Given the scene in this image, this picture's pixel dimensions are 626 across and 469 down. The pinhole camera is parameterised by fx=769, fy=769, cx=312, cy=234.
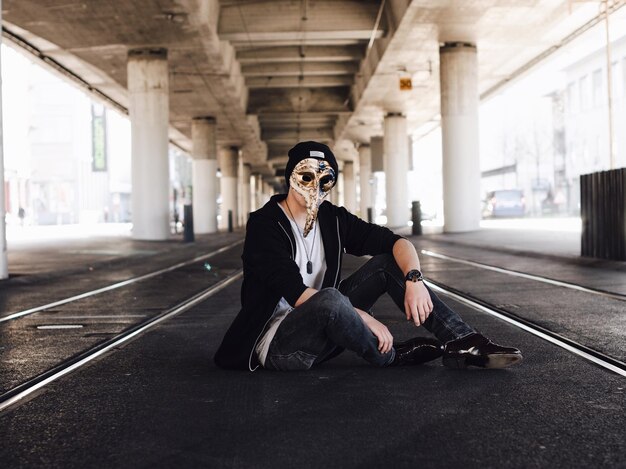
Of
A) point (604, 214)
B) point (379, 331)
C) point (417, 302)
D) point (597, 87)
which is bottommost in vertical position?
point (379, 331)

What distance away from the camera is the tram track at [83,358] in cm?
434

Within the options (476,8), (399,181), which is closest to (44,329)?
(476,8)

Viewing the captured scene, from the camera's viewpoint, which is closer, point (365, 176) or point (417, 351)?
point (417, 351)

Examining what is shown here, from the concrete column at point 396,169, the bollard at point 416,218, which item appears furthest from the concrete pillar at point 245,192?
the bollard at point 416,218

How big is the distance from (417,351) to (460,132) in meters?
24.4

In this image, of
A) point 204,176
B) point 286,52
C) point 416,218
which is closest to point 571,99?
point 204,176

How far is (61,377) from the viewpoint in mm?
4852

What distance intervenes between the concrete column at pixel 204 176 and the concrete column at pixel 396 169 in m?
10.1

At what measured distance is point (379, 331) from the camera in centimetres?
445

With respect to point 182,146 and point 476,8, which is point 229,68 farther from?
point 182,146

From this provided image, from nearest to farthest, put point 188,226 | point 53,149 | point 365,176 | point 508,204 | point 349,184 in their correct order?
point 188,226, point 508,204, point 365,176, point 53,149, point 349,184

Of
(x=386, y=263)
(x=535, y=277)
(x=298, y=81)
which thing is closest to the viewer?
(x=386, y=263)

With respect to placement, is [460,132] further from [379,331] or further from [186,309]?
[379,331]

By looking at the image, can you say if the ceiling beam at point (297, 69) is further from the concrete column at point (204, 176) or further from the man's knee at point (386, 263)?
the man's knee at point (386, 263)
